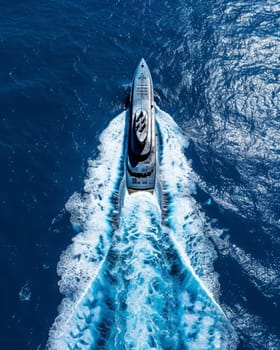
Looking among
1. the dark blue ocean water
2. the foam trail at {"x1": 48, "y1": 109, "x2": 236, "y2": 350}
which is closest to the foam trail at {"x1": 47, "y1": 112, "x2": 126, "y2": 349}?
the foam trail at {"x1": 48, "y1": 109, "x2": 236, "y2": 350}

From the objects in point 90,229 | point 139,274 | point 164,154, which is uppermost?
point 164,154

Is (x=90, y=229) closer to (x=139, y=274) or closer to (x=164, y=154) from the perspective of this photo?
(x=139, y=274)

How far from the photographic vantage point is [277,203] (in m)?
41.7

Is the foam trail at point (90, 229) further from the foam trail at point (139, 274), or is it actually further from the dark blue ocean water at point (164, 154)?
the dark blue ocean water at point (164, 154)

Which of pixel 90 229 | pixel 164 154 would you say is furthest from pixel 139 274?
pixel 164 154

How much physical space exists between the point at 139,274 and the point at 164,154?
1806cm

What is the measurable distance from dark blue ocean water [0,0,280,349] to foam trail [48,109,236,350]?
184 millimetres

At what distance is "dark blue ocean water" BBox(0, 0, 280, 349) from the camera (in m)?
35.3

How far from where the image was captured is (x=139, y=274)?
123 ft

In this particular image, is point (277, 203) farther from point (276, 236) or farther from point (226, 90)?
point (226, 90)

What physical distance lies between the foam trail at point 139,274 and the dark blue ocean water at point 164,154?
18 centimetres

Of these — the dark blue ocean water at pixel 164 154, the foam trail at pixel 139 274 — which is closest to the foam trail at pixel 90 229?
the foam trail at pixel 139 274

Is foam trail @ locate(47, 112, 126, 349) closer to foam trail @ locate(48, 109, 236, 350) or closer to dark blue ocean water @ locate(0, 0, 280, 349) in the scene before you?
foam trail @ locate(48, 109, 236, 350)

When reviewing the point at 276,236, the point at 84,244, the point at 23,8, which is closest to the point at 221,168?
the point at 276,236
